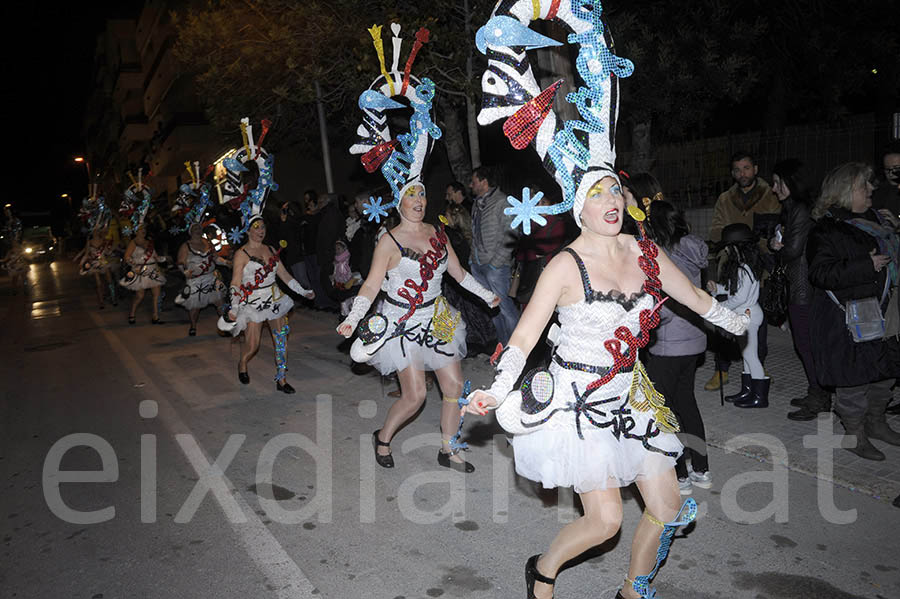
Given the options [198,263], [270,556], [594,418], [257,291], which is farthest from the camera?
[198,263]

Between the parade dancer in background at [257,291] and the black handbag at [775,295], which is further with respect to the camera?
the parade dancer in background at [257,291]

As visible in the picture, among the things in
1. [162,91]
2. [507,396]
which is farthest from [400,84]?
[162,91]

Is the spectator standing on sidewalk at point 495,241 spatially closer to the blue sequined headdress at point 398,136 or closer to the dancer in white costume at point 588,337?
the blue sequined headdress at point 398,136

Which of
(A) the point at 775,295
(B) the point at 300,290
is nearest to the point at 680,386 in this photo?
(A) the point at 775,295

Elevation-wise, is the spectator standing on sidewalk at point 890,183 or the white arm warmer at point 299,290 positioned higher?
the spectator standing on sidewalk at point 890,183

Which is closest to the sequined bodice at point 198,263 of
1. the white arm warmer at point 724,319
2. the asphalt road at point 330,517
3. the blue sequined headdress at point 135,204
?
the blue sequined headdress at point 135,204

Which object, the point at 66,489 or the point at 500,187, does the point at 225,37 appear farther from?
the point at 66,489

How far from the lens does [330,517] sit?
15.0 ft

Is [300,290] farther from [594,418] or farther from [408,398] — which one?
[594,418]

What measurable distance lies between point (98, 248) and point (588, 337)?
18.0m

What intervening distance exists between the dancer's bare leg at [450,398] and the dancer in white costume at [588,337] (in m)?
2.05

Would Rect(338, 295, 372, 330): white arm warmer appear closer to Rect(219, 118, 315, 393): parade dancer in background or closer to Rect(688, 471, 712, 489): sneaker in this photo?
Rect(688, 471, 712, 489): sneaker

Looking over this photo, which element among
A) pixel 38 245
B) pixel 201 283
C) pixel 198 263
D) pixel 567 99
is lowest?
pixel 38 245

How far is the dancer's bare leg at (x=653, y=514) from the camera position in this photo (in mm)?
3137
